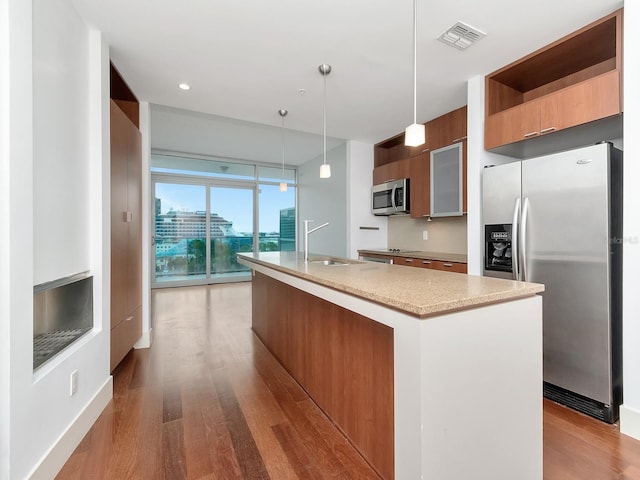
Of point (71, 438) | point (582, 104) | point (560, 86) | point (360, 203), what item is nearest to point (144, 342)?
point (71, 438)

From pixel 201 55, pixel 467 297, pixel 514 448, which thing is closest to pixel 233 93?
pixel 201 55

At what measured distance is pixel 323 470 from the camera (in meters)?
1.42

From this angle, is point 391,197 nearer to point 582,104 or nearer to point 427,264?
point 427,264

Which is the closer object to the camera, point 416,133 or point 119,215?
point 416,133

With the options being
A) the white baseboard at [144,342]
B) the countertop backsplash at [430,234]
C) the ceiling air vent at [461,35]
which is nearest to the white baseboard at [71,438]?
the white baseboard at [144,342]

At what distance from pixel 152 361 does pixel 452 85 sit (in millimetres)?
3894

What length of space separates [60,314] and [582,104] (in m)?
3.73

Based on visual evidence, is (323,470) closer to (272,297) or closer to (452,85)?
(272,297)

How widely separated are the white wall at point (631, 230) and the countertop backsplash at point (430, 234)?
194cm

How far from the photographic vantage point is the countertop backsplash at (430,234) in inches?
148

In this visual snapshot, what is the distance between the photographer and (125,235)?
2.54m

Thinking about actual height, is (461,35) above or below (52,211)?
above

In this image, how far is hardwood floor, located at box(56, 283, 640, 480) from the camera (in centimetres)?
143

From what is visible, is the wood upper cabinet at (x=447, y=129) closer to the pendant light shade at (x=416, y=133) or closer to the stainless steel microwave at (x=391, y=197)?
the stainless steel microwave at (x=391, y=197)
